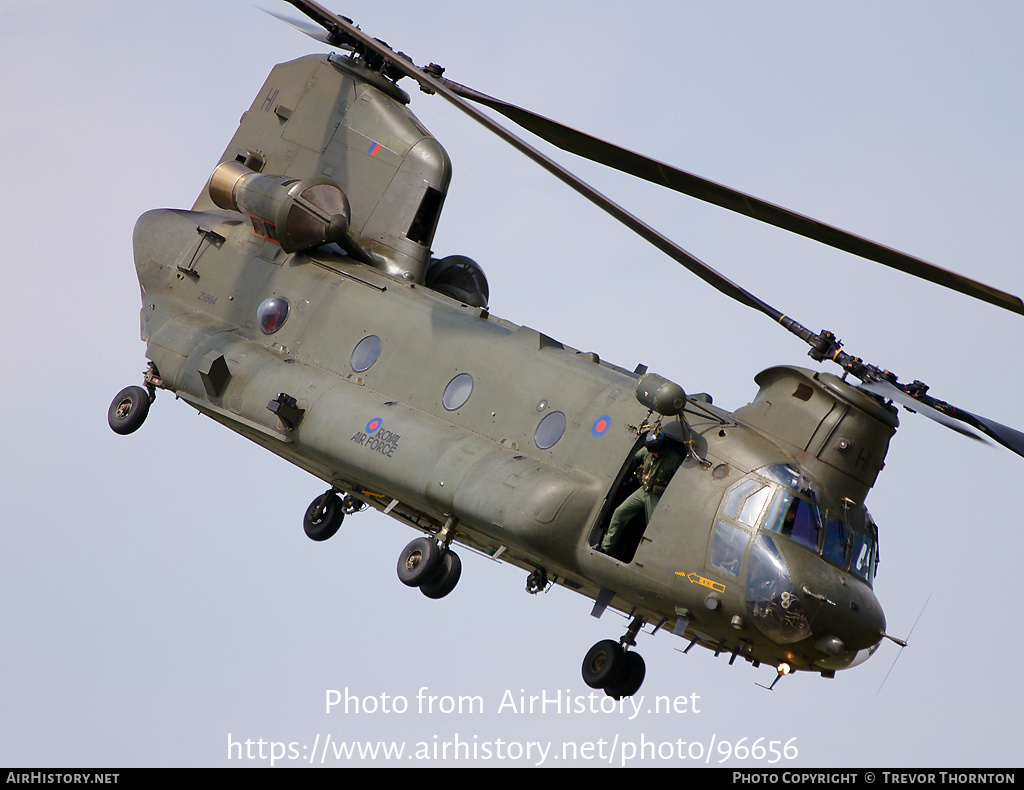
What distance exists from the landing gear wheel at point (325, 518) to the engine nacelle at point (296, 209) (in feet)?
13.5

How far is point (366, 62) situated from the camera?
26141mm

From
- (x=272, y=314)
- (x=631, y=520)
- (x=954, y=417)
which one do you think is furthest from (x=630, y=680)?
(x=272, y=314)

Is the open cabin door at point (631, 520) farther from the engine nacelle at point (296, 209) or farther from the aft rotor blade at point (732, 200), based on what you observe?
the engine nacelle at point (296, 209)

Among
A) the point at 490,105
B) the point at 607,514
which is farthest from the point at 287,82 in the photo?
the point at 607,514

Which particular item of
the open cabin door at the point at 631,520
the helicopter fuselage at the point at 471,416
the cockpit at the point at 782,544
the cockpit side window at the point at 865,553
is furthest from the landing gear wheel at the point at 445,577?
the cockpit side window at the point at 865,553

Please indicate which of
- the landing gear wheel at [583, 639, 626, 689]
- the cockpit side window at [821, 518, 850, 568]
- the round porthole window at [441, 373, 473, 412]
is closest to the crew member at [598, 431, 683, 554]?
the landing gear wheel at [583, 639, 626, 689]

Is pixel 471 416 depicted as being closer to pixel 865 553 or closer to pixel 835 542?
pixel 835 542

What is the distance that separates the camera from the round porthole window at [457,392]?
70.6 ft

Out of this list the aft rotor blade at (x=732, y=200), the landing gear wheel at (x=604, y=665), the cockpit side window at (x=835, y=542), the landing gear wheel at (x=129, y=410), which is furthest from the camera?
the landing gear wheel at (x=129, y=410)

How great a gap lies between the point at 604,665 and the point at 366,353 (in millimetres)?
5818

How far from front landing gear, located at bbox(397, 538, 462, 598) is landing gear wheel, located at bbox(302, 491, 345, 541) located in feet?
15.1

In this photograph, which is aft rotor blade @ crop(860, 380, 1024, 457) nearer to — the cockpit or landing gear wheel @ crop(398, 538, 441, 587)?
the cockpit

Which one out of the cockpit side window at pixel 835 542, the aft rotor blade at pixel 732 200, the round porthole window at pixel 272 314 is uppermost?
the aft rotor blade at pixel 732 200

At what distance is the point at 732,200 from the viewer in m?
19.6
